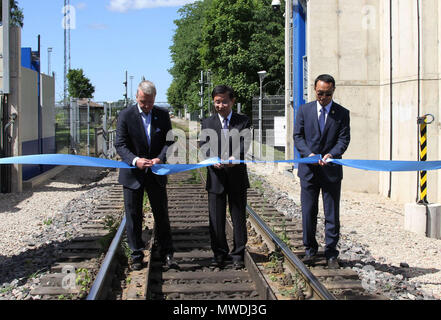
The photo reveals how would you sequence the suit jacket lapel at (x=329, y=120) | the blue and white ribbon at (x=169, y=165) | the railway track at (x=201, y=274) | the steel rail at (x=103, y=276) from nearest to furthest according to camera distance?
the steel rail at (x=103, y=276)
the railway track at (x=201, y=274)
the blue and white ribbon at (x=169, y=165)
the suit jacket lapel at (x=329, y=120)

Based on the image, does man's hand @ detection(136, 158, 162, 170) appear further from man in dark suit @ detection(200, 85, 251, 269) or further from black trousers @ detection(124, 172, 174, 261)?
man in dark suit @ detection(200, 85, 251, 269)

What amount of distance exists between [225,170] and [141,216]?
1.05 metres

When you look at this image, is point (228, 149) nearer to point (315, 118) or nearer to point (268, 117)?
point (315, 118)

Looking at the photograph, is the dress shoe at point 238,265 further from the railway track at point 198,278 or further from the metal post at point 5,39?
the metal post at point 5,39

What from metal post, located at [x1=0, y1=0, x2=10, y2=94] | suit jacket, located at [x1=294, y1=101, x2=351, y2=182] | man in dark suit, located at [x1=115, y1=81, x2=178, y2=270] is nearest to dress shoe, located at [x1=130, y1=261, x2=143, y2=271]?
man in dark suit, located at [x1=115, y1=81, x2=178, y2=270]

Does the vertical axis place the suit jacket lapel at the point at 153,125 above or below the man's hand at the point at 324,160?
above

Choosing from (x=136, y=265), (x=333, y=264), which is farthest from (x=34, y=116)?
(x=333, y=264)

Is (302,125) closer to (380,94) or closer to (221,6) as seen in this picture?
(380,94)

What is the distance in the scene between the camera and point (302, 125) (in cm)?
584

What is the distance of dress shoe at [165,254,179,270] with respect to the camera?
559 centimetres

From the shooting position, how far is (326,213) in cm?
570

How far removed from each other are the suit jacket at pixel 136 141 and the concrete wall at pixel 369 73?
7.08 m

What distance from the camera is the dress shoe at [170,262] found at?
559cm

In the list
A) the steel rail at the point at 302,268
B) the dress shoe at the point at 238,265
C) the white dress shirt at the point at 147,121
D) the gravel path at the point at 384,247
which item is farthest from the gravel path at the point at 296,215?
the white dress shirt at the point at 147,121
